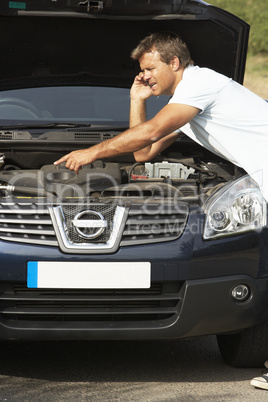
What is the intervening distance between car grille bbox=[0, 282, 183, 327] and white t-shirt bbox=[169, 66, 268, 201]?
83 centimetres

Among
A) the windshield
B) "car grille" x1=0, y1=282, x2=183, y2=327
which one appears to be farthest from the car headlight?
the windshield

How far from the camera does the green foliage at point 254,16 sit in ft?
110

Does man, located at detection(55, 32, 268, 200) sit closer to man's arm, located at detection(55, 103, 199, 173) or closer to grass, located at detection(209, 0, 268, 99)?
man's arm, located at detection(55, 103, 199, 173)

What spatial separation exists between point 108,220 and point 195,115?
0.84 m

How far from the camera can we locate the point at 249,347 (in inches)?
148

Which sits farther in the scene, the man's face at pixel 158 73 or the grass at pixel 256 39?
the grass at pixel 256 39

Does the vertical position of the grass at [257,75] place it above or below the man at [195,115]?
above

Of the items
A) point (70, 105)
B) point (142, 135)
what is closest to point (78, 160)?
point (142, 135)

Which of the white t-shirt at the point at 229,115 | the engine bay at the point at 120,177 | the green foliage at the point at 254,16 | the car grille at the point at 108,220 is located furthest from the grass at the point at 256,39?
the car grille at the point at 108,220

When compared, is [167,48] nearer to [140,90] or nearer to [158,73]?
[158,73]

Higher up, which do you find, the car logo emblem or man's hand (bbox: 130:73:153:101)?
man's hand (bbox: 130:73:153:101)

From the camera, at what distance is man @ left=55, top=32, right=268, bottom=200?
3.74m

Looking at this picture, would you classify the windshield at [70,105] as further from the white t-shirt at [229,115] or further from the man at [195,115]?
the white t-shirt at [229,115]

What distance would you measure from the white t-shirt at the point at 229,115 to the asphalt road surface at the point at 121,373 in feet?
3.58
